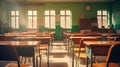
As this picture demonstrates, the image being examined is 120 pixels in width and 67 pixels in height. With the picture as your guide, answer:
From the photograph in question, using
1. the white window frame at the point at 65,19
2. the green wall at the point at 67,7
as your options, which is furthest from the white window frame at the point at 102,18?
the white window frame at the point at 65,19

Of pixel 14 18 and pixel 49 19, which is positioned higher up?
pixel 14 18

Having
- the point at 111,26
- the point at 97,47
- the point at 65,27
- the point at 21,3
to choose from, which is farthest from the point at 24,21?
the point at 97,47

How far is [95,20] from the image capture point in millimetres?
16234

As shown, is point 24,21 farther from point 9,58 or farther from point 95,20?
point 9,58

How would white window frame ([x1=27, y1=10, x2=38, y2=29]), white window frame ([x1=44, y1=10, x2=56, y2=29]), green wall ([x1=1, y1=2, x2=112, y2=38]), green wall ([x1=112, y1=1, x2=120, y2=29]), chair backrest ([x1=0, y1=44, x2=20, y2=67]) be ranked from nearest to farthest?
1. chair backrest ([x1=0, y1=44, x2=20, y2=67])
2. green wall ([x1=112, y1=1, x2=120, y2=29])
3. green wall ([x1=1, y1=2, x2=112, y2=38])
4. white window frame ([x1=44, y1=10, x2=56, y2=29])
5. white window frame ([x1=27, y1=10, x2=38, y2=29])

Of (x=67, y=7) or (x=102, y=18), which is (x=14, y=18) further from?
(x=102, y=18)

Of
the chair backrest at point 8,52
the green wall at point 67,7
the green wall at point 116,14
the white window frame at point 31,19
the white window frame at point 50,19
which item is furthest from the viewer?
the white window frame at point 31,19

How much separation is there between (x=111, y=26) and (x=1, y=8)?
352 inches

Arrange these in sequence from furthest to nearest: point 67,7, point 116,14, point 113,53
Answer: point 67,7 → point 116,14 → point 113,53

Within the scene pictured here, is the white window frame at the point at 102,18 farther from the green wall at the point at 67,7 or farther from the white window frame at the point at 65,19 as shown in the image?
the white window frame at the point at 65,19

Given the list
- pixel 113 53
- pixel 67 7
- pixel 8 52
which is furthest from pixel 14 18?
pixel 113 53

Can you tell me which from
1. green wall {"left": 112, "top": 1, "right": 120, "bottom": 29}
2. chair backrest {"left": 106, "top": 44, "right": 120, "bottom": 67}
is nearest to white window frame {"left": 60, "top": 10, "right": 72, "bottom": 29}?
green wall {"left": 112, "top": 1, "right": 120, "bottom": 29}

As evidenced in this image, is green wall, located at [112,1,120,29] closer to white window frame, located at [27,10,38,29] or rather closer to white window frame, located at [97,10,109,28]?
white window frame, located at [97,10,109,28]

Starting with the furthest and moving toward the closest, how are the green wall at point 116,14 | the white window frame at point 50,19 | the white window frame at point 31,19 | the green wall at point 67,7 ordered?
the white window frame at point 31,19 < the white window frame at point 50,19 < the green wall at point 67,7 < the green wall at point 116,14
